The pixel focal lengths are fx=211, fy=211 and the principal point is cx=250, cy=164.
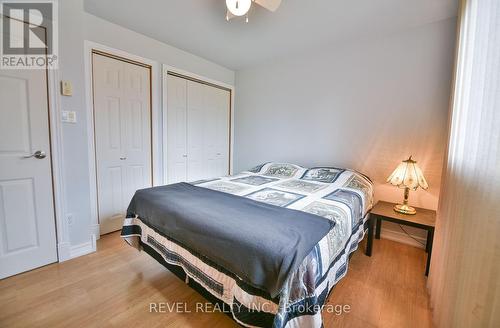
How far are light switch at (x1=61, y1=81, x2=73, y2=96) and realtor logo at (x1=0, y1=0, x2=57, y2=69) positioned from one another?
0.46 feet

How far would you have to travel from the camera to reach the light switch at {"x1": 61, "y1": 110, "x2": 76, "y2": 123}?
1.89 m

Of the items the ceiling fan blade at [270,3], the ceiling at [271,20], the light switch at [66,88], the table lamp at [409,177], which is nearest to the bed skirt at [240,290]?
the table lamp at [409,177]

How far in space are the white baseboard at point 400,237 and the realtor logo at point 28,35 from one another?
12.6 ft

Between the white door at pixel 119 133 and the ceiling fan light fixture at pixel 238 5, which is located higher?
the ceiling fan light fixture at pixel 238 5

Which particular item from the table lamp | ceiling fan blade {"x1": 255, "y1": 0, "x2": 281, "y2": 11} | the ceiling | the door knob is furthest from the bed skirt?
the ceiling

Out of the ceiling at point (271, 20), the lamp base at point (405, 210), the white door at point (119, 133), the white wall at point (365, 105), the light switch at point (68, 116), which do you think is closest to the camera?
the light switch at point (68, 116)

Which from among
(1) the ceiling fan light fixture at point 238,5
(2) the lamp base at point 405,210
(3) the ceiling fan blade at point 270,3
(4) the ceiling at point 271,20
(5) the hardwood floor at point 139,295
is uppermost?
(4) the ceiling at point 271,20

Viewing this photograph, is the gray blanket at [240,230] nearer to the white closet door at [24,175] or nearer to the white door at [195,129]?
the white closet door at [24,175]

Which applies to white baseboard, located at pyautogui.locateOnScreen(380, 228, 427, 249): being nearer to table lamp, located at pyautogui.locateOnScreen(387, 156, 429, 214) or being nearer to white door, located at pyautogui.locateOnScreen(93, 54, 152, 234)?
table lamp, located at pyautogui.locateOnScreen(387, 156, 429, 214)

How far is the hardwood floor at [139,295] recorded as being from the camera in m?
1.37

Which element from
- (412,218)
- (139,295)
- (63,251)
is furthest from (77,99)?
(412,218)

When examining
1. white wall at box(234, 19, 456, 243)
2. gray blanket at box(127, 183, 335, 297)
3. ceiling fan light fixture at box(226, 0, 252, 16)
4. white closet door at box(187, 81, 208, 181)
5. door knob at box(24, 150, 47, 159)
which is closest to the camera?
gray blanket at box(127, 183, 335, 297)

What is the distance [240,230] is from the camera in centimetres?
121

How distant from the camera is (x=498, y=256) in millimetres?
708
